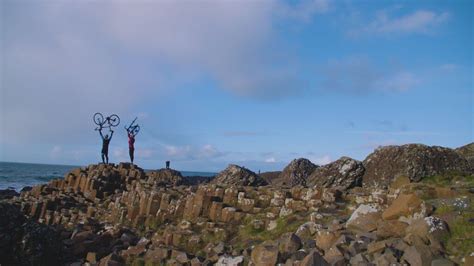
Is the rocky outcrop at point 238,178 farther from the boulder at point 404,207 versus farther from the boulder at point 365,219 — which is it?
the boulder at point 404,207

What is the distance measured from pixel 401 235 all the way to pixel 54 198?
1738 cm

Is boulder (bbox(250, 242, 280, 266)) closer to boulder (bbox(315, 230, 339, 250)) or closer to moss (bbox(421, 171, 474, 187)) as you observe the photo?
boulder (bbox(315, 230, 339, 250))

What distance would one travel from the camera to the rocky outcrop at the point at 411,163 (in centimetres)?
1393

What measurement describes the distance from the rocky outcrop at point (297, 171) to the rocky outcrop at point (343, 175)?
187 inches

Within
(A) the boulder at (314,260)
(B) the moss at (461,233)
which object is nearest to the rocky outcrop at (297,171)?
(B) the moss at (461,233)

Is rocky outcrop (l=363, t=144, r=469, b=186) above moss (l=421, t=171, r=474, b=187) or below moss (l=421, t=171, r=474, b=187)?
above

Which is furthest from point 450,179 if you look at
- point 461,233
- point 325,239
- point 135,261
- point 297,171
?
point 135,261

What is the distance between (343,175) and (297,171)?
6.07 m

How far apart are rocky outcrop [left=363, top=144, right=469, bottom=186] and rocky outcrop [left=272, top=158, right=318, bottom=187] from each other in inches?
224

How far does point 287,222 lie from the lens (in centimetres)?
1138

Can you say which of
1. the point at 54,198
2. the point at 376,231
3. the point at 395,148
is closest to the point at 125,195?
the point at 54,198

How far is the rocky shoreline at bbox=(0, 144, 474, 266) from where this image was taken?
7844mm

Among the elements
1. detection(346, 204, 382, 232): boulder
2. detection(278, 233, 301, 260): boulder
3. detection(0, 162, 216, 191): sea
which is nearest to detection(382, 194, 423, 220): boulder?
detection(346, 204, 382, 232): boulder

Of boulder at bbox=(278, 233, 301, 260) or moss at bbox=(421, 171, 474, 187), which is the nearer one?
boulder at bbox=(278, 233, 301, 260)
